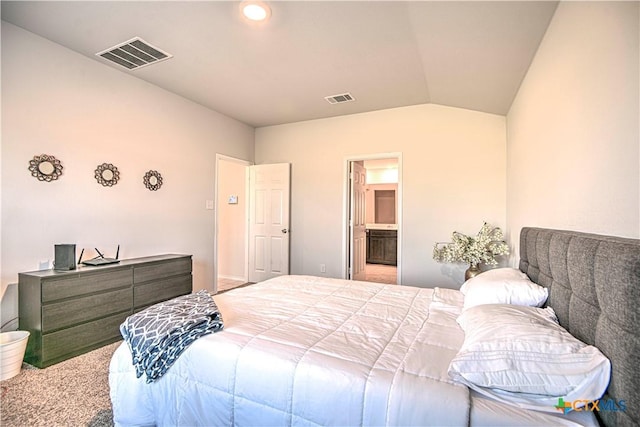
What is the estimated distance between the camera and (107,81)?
3195mm

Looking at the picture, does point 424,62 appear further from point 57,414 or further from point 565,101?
point 57,414

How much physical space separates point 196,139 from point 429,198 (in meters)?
3.35

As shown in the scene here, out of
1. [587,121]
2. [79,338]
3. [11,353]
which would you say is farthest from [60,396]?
[587,121]

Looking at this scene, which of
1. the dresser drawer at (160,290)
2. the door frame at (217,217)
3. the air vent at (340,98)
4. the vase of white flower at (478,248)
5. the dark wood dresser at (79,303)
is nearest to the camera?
the dark wood dresser at (79,303)

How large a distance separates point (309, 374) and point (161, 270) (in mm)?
2680

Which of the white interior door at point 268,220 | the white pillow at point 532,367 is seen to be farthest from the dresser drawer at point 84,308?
the white pillow at point 532,367

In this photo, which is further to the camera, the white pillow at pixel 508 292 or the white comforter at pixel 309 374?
the white pillow at pixel 508 292

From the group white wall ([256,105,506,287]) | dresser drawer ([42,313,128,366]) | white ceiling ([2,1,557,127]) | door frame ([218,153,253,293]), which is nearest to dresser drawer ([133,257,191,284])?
dresser drawer ([42,313,128,366])

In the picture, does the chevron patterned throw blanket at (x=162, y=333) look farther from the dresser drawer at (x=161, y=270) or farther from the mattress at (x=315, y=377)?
the dresser drawer at (x=161, y=270)

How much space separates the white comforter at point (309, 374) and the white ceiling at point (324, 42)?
6.62ft

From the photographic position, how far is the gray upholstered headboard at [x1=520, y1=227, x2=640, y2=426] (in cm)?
85

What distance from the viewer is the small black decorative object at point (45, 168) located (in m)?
2.63

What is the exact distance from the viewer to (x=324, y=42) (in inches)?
104

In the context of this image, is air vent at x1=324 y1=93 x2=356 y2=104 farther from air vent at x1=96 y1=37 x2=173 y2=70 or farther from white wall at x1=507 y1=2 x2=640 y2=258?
white wall at x1=507 y1=2 x2=640 y2=258
